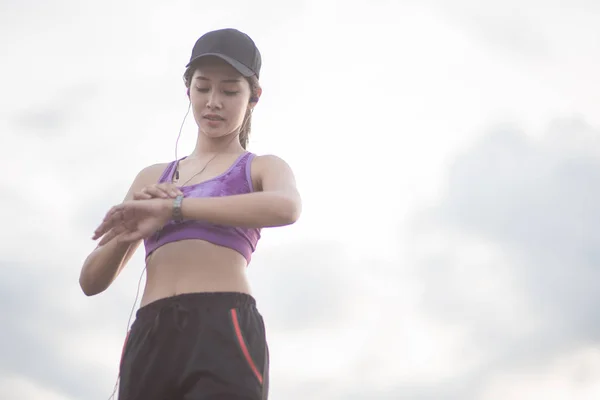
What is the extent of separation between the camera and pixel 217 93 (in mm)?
4547

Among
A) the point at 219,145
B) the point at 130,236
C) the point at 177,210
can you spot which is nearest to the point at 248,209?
the point at 177,210

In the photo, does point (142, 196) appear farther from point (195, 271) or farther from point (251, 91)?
point (251, 91)

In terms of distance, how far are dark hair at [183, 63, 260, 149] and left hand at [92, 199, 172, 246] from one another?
1042mm

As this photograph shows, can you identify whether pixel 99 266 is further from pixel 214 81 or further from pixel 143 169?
pixel 214 81

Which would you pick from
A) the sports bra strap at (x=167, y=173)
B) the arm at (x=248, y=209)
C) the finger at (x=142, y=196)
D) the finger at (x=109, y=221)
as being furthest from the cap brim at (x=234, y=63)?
the finger at (x=109, y=221)

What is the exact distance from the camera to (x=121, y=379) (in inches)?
161

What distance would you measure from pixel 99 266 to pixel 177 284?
19.6 inches

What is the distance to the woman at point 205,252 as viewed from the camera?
12.8ft

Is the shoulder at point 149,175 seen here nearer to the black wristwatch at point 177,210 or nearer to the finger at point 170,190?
the finger at point 170,190

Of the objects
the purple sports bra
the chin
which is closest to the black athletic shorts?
the purple sports bra

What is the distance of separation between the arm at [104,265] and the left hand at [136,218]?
0.16m

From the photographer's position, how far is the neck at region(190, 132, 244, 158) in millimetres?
4805

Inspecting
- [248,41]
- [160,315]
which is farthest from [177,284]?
[248,41]

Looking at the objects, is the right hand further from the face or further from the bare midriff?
the face
